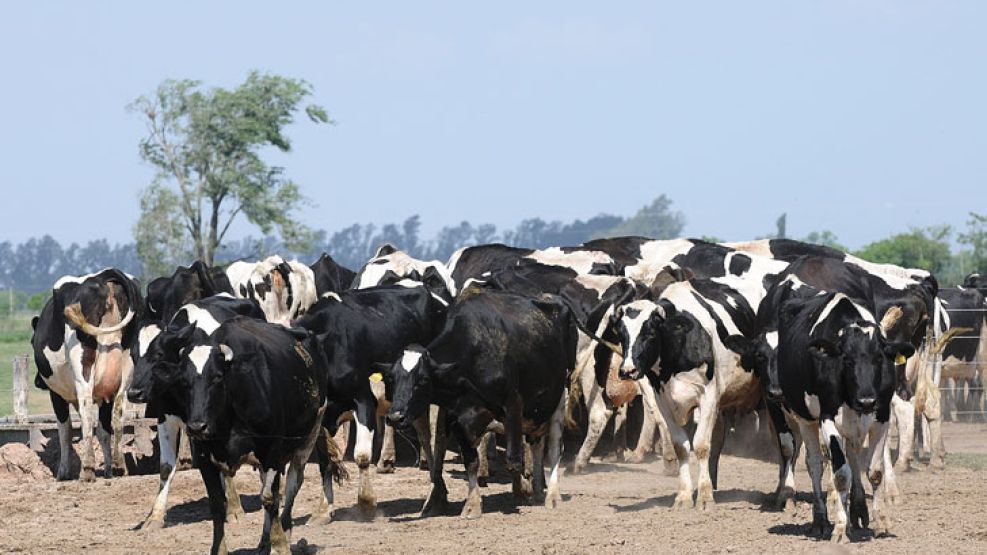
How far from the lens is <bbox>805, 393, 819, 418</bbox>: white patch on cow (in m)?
13.3

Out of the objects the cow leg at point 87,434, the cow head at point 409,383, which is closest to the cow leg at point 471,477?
the cow head at point 409,383

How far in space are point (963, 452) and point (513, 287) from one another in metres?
6.85

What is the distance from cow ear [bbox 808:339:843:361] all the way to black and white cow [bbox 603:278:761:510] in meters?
2.75

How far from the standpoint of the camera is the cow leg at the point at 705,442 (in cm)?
1552

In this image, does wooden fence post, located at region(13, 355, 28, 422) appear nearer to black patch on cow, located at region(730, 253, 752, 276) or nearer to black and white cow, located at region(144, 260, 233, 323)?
black and white cow, located at region(144, 260, 233, 323)

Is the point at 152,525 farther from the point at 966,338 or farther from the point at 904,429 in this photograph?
the point at 966,338

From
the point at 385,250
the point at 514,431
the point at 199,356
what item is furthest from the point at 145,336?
the point at 385,250

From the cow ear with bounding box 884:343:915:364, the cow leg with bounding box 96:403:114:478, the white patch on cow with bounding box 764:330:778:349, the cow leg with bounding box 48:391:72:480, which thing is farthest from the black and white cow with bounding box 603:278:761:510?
the cow leg with bounding box 48:391:72:480

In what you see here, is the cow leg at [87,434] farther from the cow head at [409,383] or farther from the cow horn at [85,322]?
the cow head at [409,383]

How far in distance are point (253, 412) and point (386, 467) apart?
7152mm

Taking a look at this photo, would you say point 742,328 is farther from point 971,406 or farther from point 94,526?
point 971,406

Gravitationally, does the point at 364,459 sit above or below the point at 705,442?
below

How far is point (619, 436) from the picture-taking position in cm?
2144

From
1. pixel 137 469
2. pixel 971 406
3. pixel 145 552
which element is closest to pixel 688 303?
pixel 145 552
